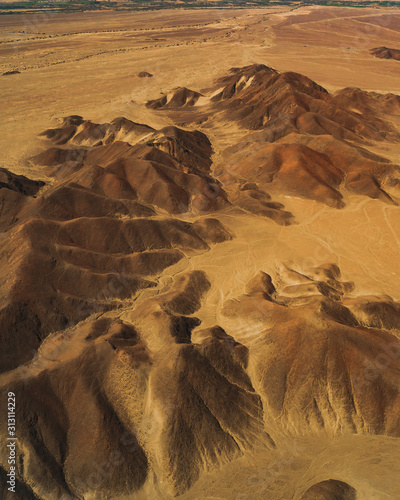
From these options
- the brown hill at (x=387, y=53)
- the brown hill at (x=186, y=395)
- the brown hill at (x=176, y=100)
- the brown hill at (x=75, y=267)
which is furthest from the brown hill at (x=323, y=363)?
the brown hill at (x=387, y=53)

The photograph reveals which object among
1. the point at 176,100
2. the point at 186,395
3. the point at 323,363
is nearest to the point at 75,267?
the point at 186,395

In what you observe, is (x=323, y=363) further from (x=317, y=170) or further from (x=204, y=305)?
(x=317, y=170)

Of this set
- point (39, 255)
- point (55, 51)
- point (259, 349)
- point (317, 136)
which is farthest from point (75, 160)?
point (55, 51)

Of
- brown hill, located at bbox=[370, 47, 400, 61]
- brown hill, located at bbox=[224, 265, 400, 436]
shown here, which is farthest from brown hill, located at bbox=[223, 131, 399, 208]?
brown hill, located at bbox=[370, 47, 400, 61]

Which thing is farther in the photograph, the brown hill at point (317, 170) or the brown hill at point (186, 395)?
the brown hill at point (317, 170)

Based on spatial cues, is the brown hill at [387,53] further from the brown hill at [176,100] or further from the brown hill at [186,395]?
the brown hill at [186,395]

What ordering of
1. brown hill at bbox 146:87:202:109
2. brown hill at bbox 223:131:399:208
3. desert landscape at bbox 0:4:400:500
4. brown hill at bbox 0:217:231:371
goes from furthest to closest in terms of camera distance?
brown hill at bbox 146:87:202:109 → brown hill at bbox 223:131:399:208 → brown hill at bbox 0:217:231:371 → desert landscape at bbox 0:4:400:500

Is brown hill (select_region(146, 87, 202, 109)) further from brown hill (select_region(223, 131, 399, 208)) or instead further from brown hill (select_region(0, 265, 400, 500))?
brown hill (select_region(0, 265, 400, 500))

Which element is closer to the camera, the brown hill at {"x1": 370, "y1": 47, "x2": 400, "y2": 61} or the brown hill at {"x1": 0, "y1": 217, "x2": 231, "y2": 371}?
the brown hill at {"x1": 0, "y1": 217, "x2": 231, "y2": 371}

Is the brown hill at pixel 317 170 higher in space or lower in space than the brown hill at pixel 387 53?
higher

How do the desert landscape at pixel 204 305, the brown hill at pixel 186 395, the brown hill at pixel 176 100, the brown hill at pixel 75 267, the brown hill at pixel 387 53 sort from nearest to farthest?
the brown hill at pixel 186 395 < the desert landscape at pixel 204 305 < the brown hill at pixel 75 267 < the brown hill at pixel 176 100 < the brown hill at pixel 387 53
